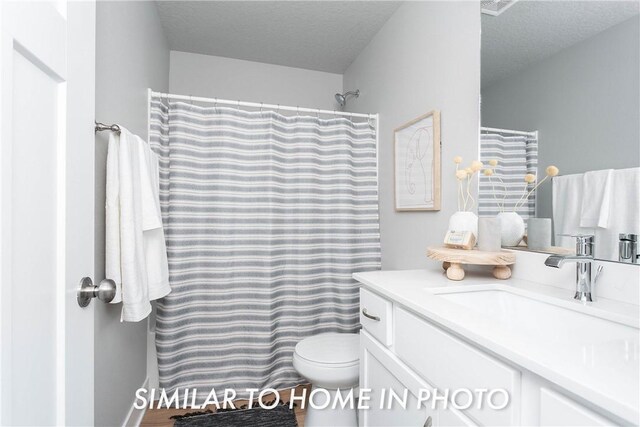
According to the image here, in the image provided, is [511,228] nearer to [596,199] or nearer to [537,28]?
[596,199]

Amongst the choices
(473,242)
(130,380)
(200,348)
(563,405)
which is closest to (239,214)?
(200,348)

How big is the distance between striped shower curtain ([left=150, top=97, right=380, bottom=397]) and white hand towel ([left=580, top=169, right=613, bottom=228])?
1.32 metres

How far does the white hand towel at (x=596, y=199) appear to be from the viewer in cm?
96

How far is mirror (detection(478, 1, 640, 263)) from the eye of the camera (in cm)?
91

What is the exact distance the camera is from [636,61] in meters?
0.88

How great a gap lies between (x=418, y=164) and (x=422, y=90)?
1.31 feet

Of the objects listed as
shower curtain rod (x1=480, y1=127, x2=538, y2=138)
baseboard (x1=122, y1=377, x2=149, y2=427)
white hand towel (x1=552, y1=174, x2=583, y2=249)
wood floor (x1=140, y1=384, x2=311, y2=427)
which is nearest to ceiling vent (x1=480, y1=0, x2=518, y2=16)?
shower curtain rod (x1=480, y1=127, x2=538, y2=138)

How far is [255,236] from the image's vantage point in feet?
6.78

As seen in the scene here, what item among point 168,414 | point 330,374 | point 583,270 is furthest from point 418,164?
point 168,414

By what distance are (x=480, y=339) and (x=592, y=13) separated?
1.06 metres

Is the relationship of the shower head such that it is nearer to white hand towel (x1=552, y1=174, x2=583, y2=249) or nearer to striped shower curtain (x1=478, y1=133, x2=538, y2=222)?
striped shower curtain (x1=478, y1=133, x2=538, y2=222)

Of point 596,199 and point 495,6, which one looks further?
point 495,6

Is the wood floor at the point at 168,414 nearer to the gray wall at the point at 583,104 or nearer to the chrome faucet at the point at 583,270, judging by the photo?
the chrome faucet at the point at 583,270

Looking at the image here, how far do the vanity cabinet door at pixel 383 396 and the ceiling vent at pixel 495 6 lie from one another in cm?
137
